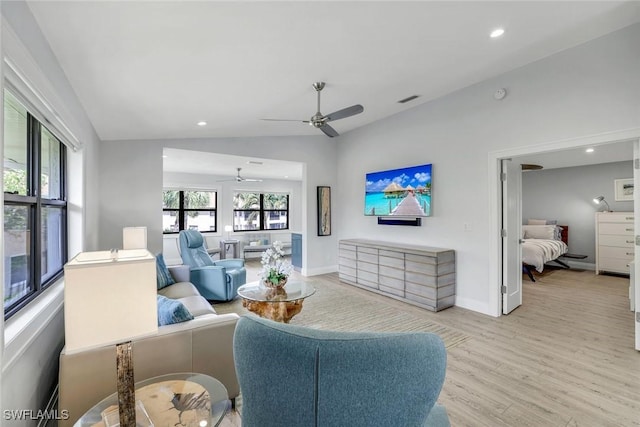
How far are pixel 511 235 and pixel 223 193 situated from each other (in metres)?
6.79

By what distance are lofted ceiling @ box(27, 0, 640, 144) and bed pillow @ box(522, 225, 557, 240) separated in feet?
15.1

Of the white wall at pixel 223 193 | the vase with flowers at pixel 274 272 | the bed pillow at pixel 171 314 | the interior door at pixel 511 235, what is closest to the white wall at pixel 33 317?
the bed pillow at pixel 171 314

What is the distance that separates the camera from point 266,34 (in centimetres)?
207

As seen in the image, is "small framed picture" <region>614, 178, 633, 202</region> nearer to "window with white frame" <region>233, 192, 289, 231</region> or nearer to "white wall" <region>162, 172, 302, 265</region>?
"white wall" <region>162, 172, 302, 265</region>

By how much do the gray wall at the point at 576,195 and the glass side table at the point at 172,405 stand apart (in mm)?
8185

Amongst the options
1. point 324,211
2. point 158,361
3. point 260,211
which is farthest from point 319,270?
point 158,361

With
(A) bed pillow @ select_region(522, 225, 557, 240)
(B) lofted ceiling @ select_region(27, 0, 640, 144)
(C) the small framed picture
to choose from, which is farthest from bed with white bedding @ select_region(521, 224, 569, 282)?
(B) lofted ceiling @ select_region(27, 0, 640, 144)

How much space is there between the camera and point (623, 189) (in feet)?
19.9

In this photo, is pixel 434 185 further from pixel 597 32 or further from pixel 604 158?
pixel 604 158

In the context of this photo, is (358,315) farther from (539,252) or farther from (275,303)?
(539,252)

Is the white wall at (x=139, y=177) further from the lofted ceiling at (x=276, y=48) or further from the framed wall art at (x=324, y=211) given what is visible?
the framed wall art at (x=324, y=211)

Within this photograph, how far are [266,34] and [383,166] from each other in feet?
11.5

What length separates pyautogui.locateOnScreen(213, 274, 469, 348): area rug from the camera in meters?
3.33

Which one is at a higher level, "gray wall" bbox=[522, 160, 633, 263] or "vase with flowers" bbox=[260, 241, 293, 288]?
"gray wall" bbox=[522, 160, 633, 263]
